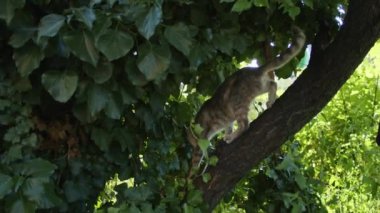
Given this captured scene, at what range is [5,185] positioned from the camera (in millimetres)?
1494

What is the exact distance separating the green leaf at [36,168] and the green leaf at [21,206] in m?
0.09

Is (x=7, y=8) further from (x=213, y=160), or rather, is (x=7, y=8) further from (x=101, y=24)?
(x=213, y=160)

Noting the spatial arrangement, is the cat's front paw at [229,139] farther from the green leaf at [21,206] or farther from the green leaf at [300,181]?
the green leaf at [21,206]

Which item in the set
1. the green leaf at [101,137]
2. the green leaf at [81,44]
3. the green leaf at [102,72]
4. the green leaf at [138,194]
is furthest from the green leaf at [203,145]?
the green leaf at [81,44]

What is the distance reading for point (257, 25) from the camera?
6.73 feet

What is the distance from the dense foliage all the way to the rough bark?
6.8 inches

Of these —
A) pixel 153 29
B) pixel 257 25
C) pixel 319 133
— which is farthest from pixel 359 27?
pixel 319 133

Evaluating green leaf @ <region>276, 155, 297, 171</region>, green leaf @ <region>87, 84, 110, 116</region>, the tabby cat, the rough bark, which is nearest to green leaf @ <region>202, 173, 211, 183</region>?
the rough bark

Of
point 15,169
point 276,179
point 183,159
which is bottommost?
point 276,179

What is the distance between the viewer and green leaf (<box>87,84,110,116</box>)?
1.53 metres

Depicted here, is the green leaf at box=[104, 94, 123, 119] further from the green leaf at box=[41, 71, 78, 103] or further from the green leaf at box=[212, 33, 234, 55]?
the green leaf at box=[212, 33, 234, 55]

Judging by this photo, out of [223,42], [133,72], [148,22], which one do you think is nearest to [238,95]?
[223,42]

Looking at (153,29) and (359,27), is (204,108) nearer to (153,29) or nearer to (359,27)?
(359,27)

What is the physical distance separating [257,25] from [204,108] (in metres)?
0.49
